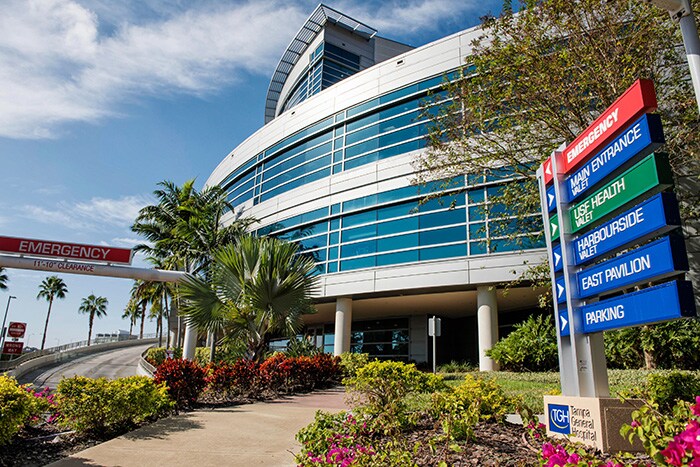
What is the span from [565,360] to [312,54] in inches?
1733

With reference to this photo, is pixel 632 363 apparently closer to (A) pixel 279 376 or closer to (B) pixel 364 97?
(A) pixel 279 376

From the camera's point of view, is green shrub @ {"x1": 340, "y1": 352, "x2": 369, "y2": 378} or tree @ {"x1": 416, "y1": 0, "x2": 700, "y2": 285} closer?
tree @ {"x1": 416, "y1": 0, "x2": 700, "y2": 285}

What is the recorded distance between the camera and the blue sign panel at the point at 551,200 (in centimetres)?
625

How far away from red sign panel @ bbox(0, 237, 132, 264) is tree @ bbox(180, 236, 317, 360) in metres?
9.11

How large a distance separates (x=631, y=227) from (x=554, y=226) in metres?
1.60

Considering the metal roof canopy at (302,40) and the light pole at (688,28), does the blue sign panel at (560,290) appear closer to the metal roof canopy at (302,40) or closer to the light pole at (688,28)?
the light pole at (688,28)

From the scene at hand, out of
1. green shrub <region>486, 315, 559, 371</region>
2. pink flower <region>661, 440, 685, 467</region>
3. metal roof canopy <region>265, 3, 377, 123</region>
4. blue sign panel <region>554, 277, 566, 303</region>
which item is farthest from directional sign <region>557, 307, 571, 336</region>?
metal roof canopy <region>265, 3, 377, 123</region>

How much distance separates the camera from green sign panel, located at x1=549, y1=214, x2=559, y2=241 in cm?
615

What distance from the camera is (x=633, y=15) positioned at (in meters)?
11.8

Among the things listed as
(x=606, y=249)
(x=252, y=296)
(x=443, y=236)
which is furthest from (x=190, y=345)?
(x=606, y=249)

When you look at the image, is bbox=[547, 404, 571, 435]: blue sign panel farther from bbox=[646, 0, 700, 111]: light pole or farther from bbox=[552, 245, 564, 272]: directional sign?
bbox=[646, 0, 700, 111]: light pole

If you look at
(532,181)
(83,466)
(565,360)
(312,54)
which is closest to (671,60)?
(532,181)

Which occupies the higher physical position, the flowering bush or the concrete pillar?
the concrete pillar

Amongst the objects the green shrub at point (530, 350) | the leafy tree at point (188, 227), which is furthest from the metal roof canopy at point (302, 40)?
the green shrub at point (530, 350)
